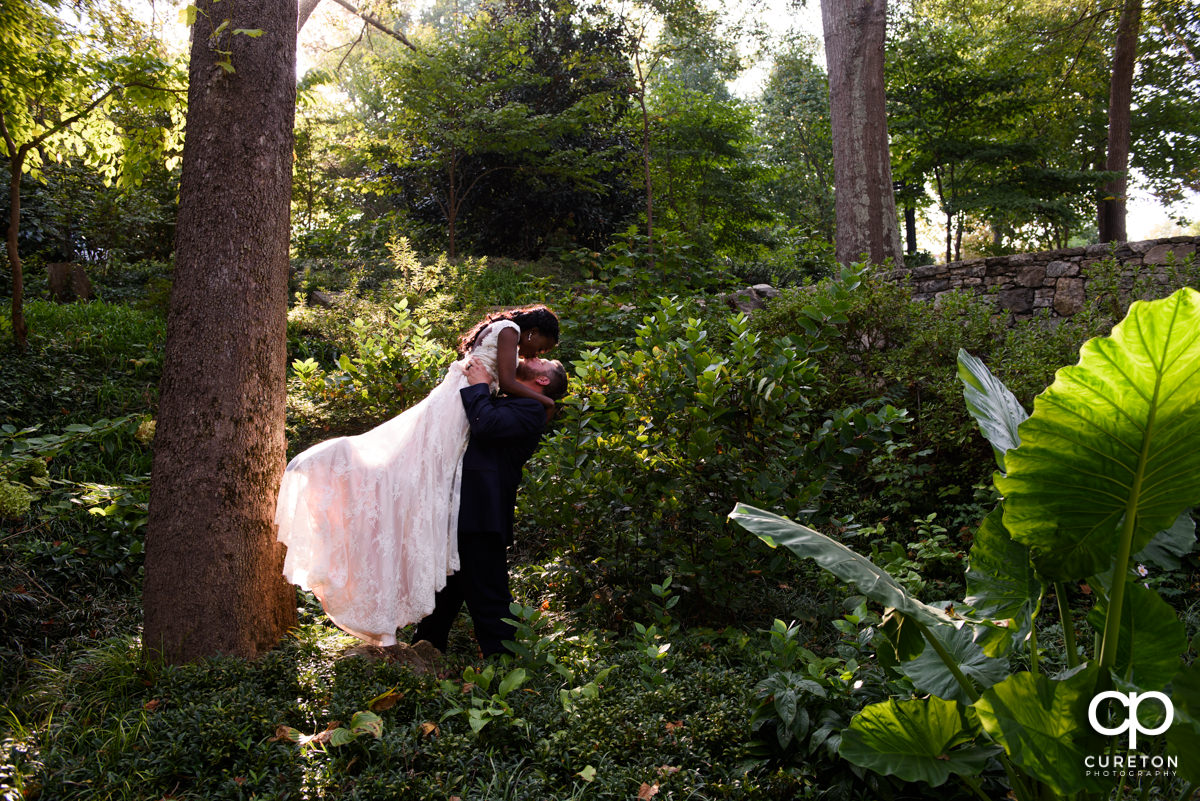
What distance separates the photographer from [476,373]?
136 inches

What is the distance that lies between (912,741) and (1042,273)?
736cm

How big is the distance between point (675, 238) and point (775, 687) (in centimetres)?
696

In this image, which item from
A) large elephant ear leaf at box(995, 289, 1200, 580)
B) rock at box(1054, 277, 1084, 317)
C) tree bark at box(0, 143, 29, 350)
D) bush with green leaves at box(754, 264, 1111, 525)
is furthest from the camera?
rock at box(1054, 277, 1084, 317)

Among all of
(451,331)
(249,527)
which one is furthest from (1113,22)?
(249,527)

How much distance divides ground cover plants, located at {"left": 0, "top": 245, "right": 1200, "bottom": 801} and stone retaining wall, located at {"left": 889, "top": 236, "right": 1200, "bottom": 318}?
2.59 m

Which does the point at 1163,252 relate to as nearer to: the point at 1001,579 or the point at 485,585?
the point at 1001,579

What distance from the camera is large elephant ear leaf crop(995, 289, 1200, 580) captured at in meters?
1.61

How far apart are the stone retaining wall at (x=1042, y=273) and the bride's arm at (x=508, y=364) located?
4.90m

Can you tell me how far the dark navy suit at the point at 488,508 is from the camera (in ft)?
10.9

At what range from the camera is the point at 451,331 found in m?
7.21

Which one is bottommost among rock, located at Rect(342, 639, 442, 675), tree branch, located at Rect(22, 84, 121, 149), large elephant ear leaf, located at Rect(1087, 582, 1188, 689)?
rock, located at Rect(342, 639, 442, 675)

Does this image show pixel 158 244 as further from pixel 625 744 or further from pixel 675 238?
pixel 625 744

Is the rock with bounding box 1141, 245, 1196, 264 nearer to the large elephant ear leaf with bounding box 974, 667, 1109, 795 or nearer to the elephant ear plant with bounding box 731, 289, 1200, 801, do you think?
the elephant ear plant with bounding box 731, 289, 1200, 801

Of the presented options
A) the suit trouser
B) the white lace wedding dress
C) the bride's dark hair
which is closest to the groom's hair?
the bride's dark hair
